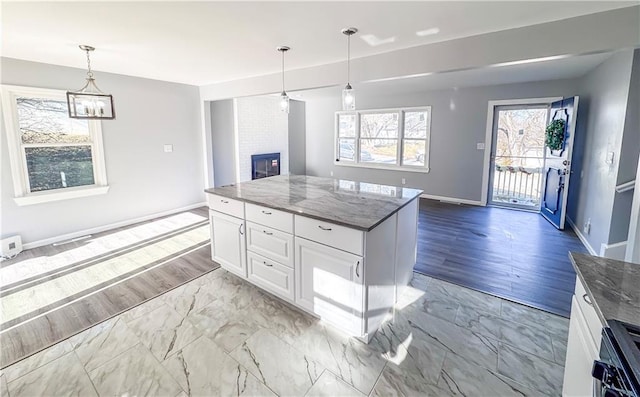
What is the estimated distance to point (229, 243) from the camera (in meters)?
2.99

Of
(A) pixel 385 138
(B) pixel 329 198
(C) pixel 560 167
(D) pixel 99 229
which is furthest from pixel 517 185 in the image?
(D) pixel 99 229

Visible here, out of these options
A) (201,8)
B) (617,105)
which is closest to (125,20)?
(201,8)

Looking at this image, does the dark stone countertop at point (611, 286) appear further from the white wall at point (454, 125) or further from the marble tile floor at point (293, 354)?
the white wall at point (454, 125)

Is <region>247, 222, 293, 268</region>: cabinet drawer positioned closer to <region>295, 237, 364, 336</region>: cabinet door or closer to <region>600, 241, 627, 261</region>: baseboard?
<region>295, 237, 364, 336</region>: cabinet door

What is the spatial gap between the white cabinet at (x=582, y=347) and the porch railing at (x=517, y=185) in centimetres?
519

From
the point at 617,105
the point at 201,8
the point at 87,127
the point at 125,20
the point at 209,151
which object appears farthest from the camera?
the point at 209,151

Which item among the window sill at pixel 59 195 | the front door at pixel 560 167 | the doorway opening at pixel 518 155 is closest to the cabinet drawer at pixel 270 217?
the window sill at pixel 59 195

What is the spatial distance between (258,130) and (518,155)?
5224mm

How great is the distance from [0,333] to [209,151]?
3925 millimetres

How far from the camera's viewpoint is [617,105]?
10.6ft

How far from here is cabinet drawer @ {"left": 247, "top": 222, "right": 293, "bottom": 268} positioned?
96.7 inches

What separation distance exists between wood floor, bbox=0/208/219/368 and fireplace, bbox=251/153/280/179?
2178 millimetres

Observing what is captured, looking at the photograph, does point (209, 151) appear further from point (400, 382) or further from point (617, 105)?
point (617, 105)

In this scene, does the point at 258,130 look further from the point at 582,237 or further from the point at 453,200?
the point at 582,237
